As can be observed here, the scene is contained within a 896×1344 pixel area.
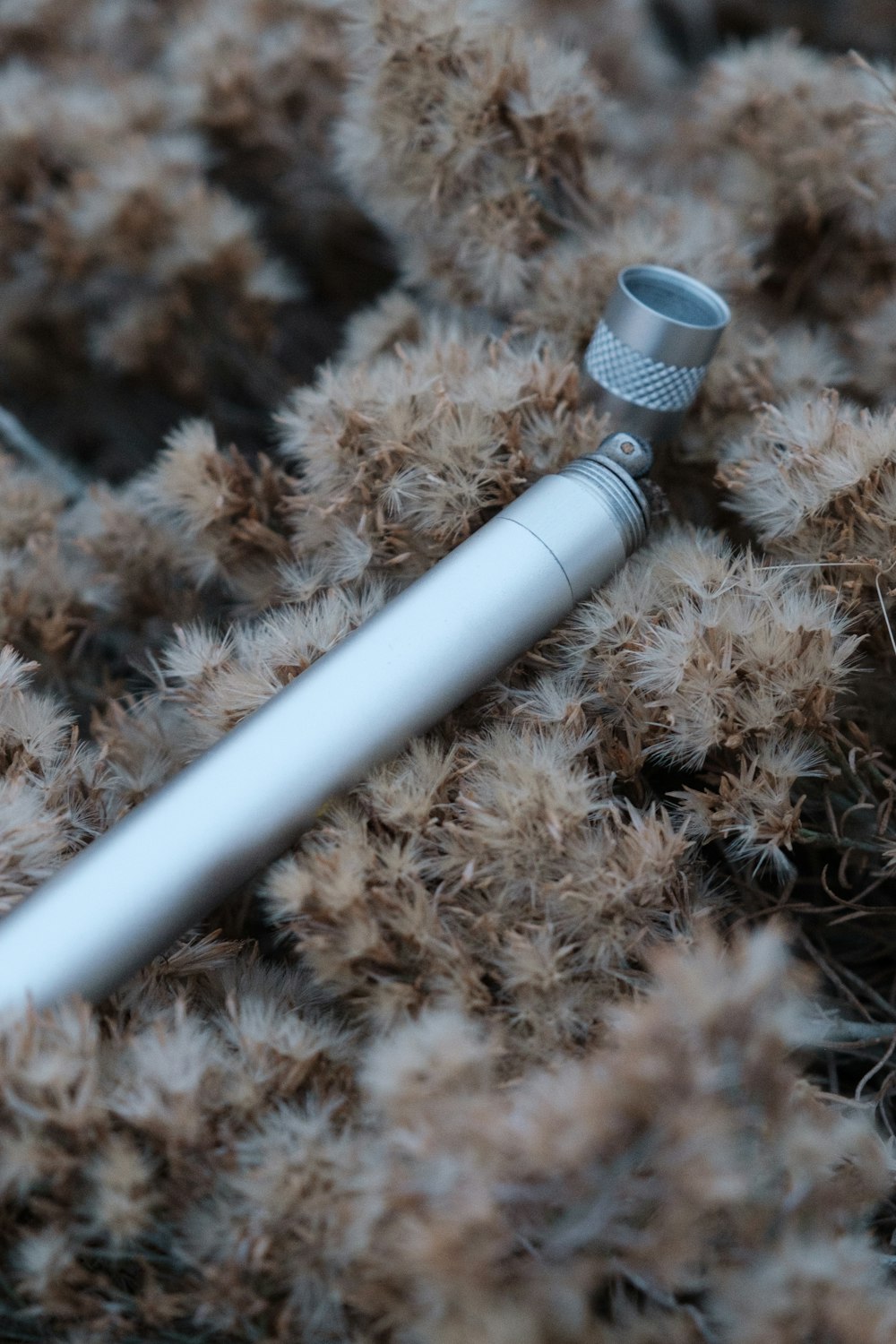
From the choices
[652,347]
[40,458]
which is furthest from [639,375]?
[40,458]

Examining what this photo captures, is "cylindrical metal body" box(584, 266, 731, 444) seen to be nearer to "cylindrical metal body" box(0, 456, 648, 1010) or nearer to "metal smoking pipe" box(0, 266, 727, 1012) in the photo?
"metal smoking pipe" box(0, 266, 727, 1012)

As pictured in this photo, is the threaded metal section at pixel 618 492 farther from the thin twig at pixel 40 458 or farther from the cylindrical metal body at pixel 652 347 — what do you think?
the thin twig at pixel 40 458

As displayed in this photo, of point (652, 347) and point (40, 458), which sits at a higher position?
point (40, 458)

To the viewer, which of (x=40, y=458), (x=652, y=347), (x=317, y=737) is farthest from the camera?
(x=40, y=458)

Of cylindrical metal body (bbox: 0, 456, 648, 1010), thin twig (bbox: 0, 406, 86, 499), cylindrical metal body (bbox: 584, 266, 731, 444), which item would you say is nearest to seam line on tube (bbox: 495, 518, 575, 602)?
cylindrical metal body (bbox: 0, 456, 648, 1010)

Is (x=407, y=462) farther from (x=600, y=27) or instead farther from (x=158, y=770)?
(x=600, y=27)

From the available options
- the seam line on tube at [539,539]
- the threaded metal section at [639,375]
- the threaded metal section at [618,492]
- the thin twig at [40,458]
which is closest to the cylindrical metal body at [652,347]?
the threaded metal section at [639,375]

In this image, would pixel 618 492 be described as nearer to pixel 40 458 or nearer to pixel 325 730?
pixel 325 730

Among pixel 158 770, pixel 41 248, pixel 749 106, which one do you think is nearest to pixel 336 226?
pixel 41 248
